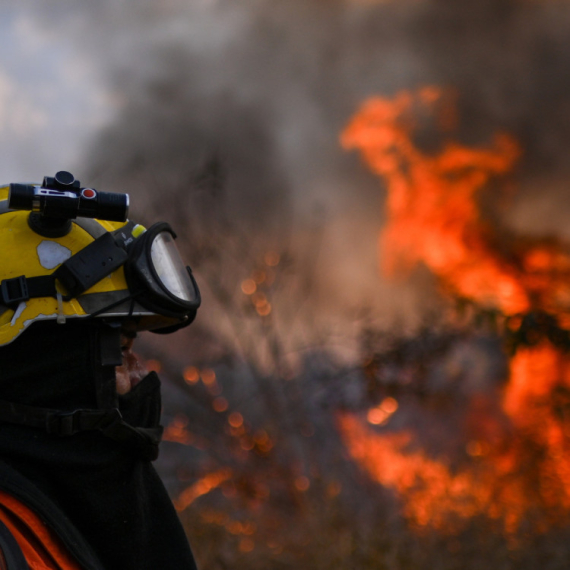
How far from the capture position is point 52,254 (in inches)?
78.9

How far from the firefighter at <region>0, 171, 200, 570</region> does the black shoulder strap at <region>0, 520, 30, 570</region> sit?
0.13m

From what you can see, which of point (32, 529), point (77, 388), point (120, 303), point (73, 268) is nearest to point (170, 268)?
point (120, 303)

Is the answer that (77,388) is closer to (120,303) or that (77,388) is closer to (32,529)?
(120,303)

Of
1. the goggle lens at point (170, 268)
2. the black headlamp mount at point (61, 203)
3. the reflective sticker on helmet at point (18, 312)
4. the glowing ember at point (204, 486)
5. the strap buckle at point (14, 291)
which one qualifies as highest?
the glowing ember at point (204, 486)

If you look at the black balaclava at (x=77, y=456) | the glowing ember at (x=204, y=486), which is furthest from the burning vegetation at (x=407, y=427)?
the black balaclava at (x=77, y=456)

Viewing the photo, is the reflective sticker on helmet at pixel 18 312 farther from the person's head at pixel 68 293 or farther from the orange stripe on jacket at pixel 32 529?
the orange stripe on jacket at pixel 32 529

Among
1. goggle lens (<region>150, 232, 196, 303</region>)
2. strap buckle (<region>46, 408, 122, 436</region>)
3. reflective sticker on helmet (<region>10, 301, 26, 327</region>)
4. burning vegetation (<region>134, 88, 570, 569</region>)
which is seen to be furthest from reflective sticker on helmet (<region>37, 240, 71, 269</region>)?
burning vegetation (<region>134, 88, 570, 569</region>)

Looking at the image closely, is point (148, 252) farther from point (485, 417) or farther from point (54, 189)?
point (485, 417)

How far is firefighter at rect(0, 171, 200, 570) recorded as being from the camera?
1876 millimetres

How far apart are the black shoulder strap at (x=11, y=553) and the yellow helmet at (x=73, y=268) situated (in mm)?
525

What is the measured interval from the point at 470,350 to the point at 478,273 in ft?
6.43

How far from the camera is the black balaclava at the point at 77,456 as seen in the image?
6.19 ft

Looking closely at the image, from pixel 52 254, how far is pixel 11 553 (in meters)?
0.85

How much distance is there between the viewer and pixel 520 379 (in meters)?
11.1
